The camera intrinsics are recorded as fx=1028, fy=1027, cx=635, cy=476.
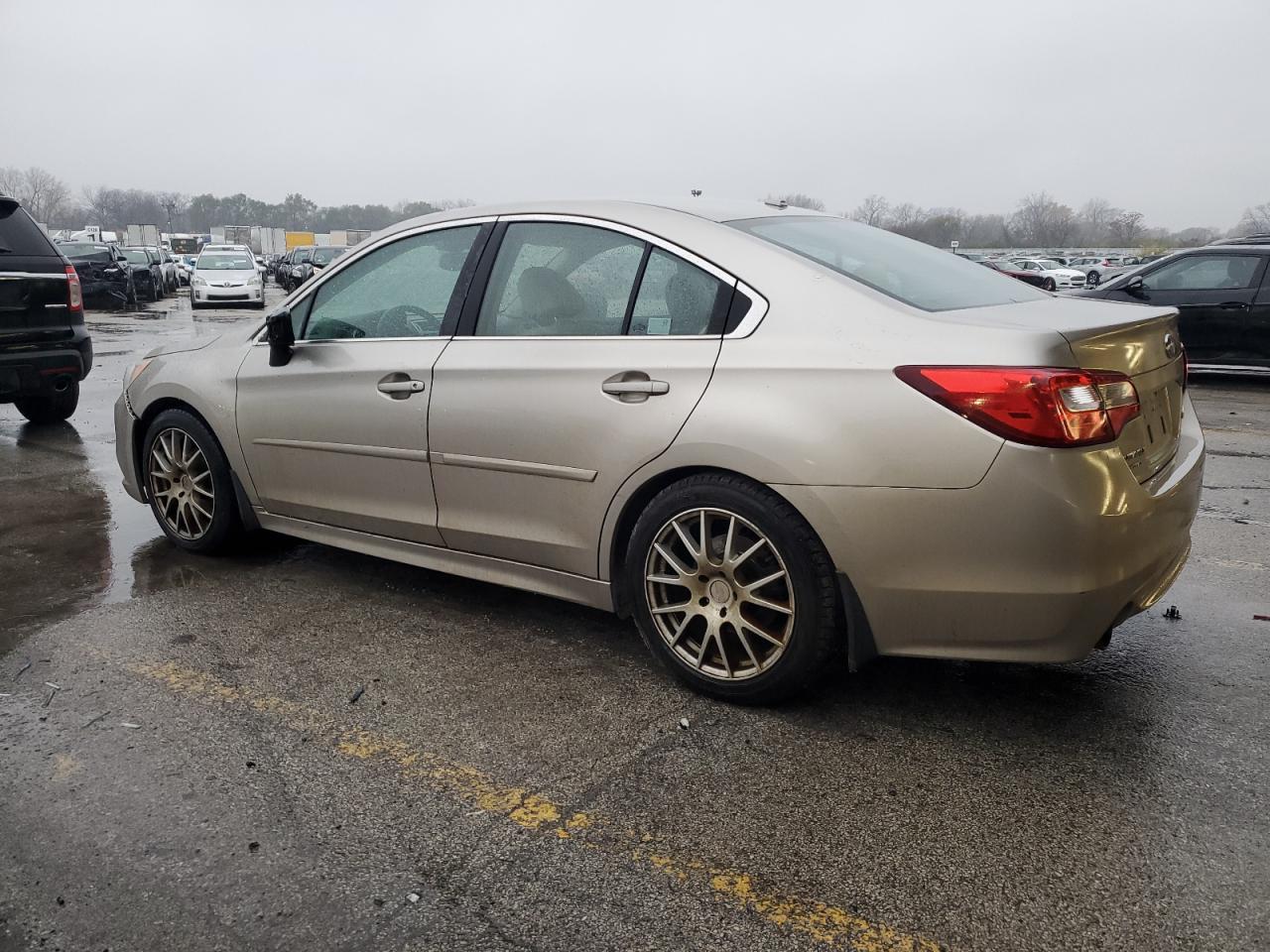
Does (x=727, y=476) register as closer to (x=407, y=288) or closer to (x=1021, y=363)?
(x=1021, y=363)

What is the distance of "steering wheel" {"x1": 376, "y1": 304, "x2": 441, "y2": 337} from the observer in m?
4.06

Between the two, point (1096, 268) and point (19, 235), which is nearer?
point (19, 235)

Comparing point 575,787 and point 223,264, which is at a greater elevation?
point 223,264

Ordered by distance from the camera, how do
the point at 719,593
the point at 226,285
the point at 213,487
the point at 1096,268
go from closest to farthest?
1. the point at 719,593
2. the point at 213,487
3. the point at 226,285
4. the point at 1096,268

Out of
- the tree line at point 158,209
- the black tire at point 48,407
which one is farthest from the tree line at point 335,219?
the black tire at point 48,407

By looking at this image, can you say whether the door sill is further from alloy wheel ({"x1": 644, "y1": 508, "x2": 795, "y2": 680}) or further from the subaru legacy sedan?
alloy wheel ({"x1": 644, "y1": 508, "x2": 795, "y2": 680})

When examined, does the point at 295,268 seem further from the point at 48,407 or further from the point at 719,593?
the point at 719,593

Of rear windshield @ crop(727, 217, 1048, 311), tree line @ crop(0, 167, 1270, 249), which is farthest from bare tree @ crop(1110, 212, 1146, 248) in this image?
rear windshield @ crop(727, 217, 1048, 311)

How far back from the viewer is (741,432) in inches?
122

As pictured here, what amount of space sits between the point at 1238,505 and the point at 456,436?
467 centimetres

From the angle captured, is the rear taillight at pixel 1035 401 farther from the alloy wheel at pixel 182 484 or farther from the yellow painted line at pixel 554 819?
the alloy wheel at pixel 182 484

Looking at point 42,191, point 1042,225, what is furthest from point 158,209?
point 1042,225

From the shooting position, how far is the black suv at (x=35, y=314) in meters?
7.88

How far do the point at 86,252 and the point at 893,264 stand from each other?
2816 cm
